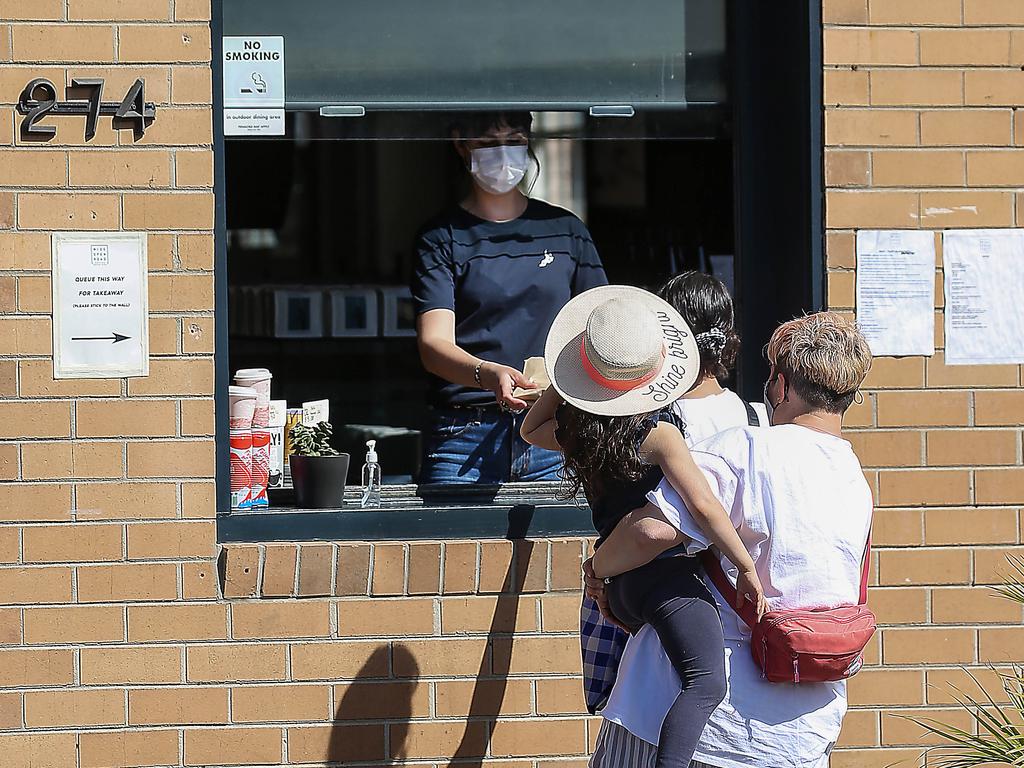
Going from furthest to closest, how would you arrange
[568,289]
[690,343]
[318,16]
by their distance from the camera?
[568,289], [318,16], [690,343]

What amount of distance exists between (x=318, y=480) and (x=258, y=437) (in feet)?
0.76

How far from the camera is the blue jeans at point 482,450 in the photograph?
13.0 ft

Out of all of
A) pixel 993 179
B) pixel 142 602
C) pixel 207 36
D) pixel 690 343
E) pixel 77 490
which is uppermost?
pixel 207 36

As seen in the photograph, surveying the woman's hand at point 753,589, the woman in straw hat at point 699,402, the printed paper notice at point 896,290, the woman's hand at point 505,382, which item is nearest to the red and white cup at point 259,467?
the woman's hand at point 505,382

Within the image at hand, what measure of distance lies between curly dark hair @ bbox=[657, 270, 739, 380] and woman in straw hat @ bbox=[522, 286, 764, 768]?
0.18 metres

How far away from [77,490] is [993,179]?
2848 mm

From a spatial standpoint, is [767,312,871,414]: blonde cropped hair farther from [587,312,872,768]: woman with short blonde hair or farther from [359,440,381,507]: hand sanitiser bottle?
[359,440,381,507]: hand sanitiser bottle

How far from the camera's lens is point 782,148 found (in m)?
3.91

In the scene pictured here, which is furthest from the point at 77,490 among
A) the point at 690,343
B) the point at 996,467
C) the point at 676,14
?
the point at 996,467

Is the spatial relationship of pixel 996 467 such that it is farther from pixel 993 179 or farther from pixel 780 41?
pixel 780 41

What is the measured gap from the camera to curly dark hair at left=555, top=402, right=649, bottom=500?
2660 millimetres

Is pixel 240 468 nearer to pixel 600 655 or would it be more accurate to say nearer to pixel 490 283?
pixel 490 283

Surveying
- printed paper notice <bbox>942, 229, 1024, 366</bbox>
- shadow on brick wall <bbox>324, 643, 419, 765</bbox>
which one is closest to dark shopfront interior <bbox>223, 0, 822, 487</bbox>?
printed paper notice <bbox>942, 229, 1024, 366</bbox>

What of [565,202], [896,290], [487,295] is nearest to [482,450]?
[487,295]
